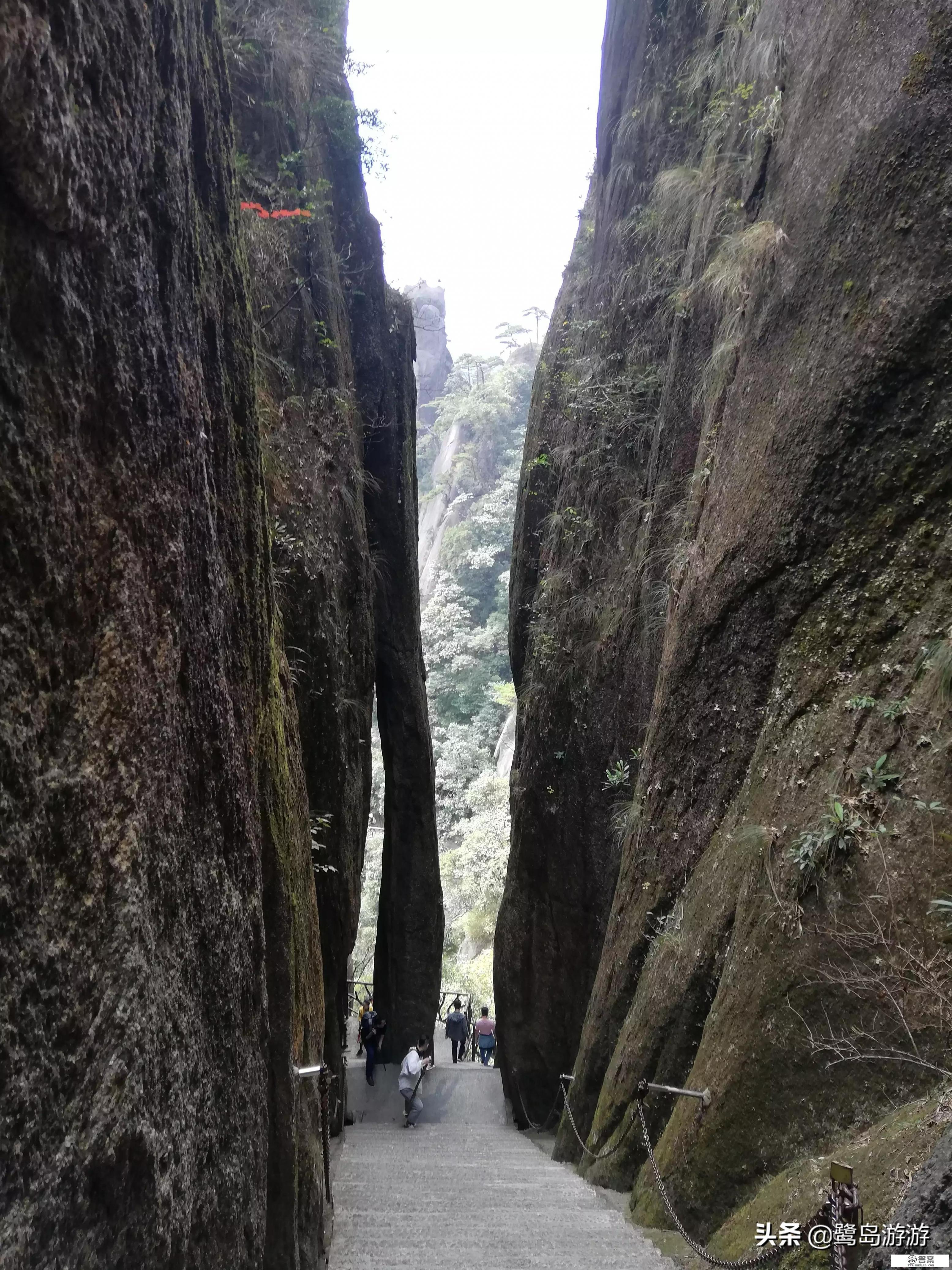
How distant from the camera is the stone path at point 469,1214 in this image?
4.89 metres

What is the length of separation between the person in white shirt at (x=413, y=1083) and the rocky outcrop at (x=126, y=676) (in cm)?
860

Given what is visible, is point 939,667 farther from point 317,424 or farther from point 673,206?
point 673,206

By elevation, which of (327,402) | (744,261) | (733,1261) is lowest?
(733,1261)

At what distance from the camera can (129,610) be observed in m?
2.66

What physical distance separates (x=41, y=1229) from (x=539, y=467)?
12968 mm

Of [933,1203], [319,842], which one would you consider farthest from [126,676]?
[319,842]

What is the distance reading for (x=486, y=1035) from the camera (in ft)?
56.3

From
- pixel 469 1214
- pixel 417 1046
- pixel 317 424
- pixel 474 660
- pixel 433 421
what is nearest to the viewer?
pixel 469 1214

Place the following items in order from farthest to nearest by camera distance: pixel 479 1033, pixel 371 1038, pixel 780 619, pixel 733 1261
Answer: pixel 479 1033 < pixel 371 1038 < pixel 780 619 < pixel 733 1261

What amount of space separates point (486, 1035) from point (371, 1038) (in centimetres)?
328

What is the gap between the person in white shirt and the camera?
12.3 meters

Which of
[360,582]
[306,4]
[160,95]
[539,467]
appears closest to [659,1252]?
[160,95]

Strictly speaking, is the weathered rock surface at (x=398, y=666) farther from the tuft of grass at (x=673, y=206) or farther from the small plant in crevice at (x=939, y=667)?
the small plant in crevice at (x=939, y=667)

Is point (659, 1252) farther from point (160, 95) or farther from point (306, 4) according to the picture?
point (306, 4)
